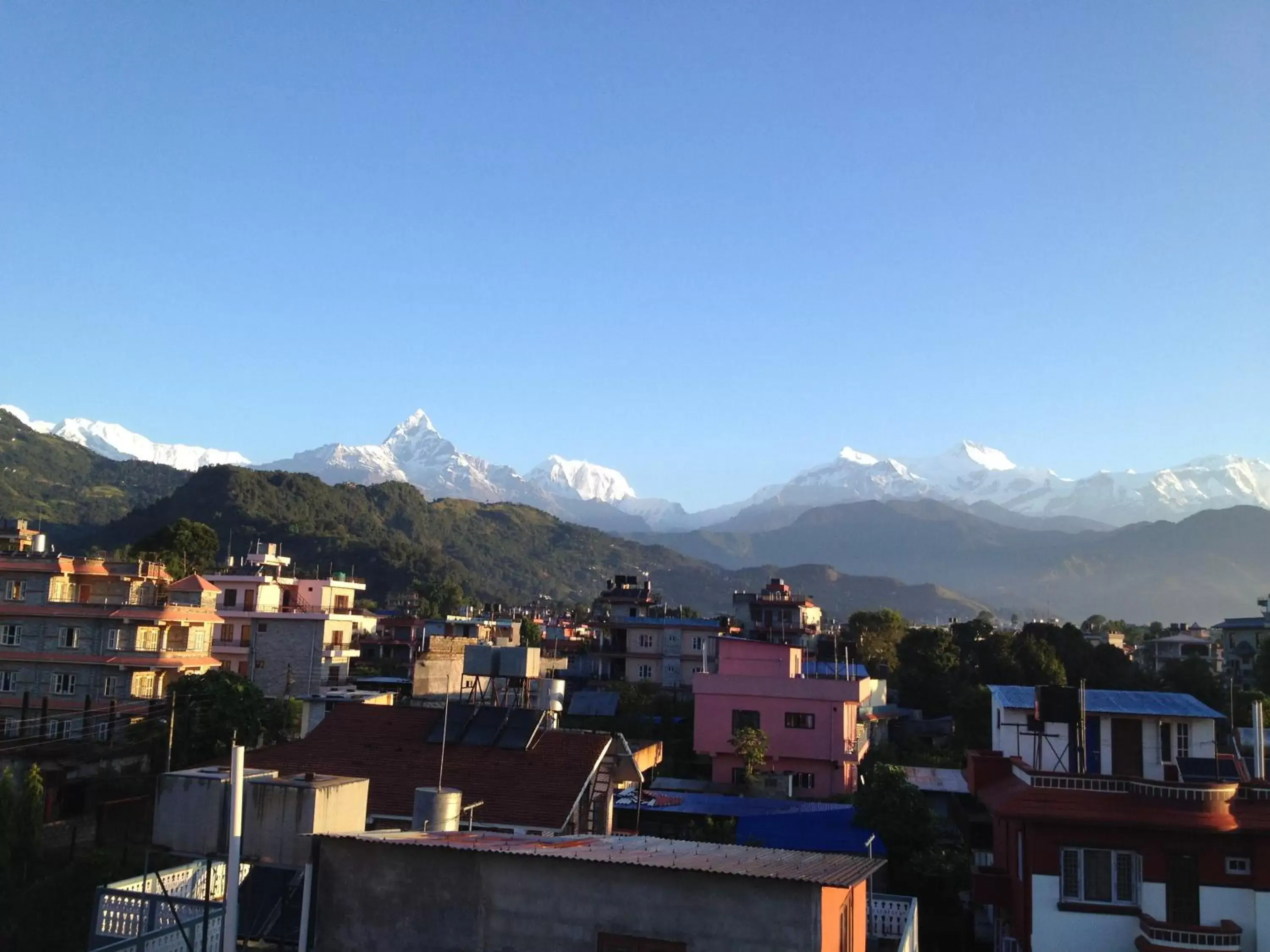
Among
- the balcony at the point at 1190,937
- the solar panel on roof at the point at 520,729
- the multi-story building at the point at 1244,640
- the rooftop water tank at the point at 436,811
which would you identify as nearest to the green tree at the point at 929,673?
the multi-story building at the point at 1244,640

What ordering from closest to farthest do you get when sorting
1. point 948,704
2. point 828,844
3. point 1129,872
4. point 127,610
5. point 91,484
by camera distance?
point 1129,872 < point 828,844 < point 127,610 < point 948,704 < point 91,484

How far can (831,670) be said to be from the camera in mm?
56156

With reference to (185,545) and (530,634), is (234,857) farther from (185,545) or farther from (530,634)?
(530,634)

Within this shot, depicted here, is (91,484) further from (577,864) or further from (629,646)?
(577,864)

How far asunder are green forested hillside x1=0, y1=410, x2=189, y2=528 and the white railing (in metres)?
149

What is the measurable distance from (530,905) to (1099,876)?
38.3 feet

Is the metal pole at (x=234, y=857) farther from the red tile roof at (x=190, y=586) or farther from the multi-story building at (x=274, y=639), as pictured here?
the multi-story building at (x=274, y=639)

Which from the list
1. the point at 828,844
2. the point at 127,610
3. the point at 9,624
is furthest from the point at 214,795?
the point at 9,624

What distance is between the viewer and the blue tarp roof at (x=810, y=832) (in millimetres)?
24047

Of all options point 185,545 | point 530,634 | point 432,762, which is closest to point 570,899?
point 432,762

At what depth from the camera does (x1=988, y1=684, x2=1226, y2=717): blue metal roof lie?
944 inches

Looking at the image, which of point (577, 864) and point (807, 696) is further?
point (807, 696)

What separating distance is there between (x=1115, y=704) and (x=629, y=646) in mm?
37951

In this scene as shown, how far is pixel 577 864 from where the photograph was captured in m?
10.3
